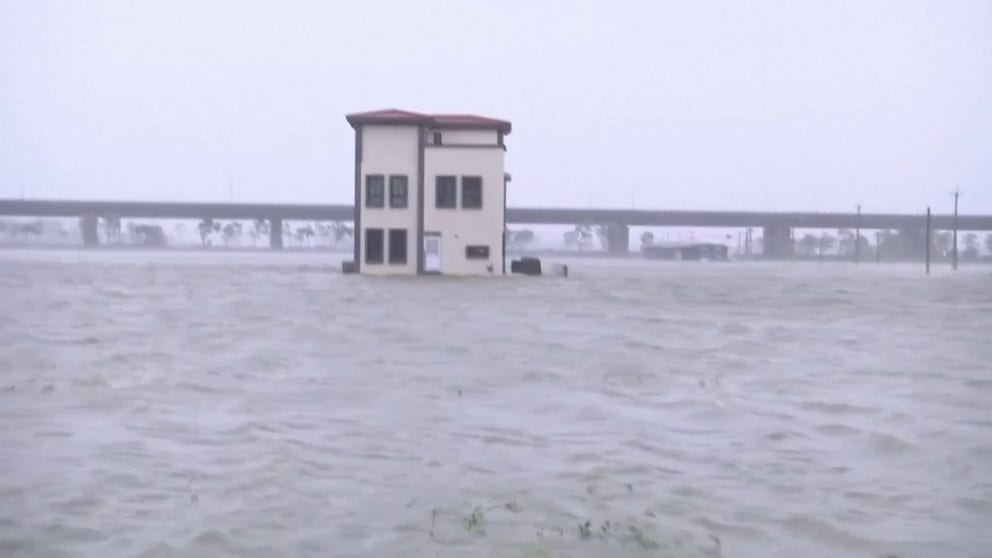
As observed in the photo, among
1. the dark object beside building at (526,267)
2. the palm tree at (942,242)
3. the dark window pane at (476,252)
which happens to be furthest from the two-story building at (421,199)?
the palm tree at (942,242)

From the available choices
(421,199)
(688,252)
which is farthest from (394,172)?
(688,252)

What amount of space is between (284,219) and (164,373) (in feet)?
174

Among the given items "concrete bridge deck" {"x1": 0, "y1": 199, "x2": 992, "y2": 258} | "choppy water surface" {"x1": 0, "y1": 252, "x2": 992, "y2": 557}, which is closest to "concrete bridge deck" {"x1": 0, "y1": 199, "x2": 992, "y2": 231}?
"concrete bridge deck" {"x1": 0, "y1": 199, "x2": 992, "y2": 258}

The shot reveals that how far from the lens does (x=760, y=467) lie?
6391mm

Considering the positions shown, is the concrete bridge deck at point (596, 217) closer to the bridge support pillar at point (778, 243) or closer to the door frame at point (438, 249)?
the bridge support pillar at point (778, 243)

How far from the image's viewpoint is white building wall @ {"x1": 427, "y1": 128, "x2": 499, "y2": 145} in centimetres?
3278

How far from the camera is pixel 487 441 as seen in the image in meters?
6.95

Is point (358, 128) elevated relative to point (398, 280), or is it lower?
elevated

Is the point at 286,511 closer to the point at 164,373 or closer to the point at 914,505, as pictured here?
the point at 914,505

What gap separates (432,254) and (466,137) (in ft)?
11.5

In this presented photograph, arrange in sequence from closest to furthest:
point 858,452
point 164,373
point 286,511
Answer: point 286,511, point 858,452, point 164,373

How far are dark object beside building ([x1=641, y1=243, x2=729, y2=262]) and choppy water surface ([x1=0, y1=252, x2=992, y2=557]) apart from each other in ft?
234

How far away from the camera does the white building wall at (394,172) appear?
31.7 metres

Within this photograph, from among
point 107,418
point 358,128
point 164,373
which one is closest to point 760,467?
point 107,418
